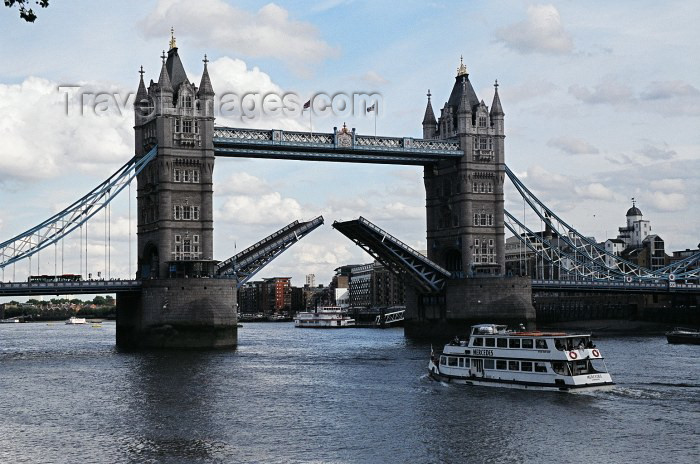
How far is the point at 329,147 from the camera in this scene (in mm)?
103312

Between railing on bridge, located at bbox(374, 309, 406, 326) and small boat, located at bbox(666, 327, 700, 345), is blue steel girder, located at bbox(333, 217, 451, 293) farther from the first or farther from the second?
railing on bridge, located at bbox(374, 309, 406, 326)

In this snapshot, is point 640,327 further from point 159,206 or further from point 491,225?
point 159,206

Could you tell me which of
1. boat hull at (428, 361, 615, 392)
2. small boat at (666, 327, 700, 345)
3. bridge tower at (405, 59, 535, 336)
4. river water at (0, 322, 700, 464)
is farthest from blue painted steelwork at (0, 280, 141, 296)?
small boat at (666, 327, 700, 345)

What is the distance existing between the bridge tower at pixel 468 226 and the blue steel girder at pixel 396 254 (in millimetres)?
1936

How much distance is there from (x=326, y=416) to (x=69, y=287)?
47.1m

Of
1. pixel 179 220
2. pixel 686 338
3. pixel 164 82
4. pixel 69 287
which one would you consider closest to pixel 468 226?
pixel 686 338

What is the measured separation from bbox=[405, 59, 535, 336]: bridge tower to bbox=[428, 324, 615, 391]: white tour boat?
42401 mm

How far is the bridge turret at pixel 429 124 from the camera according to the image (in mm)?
118438

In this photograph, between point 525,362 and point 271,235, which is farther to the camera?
point 271,235

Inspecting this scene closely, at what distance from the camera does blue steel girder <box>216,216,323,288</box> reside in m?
97.9

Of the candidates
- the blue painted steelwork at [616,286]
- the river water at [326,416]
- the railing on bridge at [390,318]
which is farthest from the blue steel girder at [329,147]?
the railing on bridge at [390,318]

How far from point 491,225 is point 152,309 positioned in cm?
4048

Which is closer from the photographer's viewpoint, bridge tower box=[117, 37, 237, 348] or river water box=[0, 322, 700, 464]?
river water box=[0, 322, 700, 464]

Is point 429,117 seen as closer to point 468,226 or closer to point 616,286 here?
point 468,226
